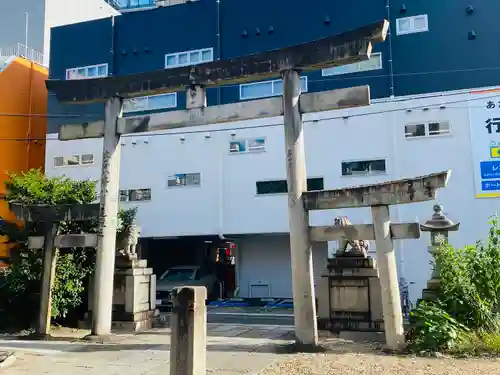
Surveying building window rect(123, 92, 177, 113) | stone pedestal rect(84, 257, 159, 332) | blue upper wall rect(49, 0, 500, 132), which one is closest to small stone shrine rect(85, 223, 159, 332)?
stone pedestal rect(84, 257, 159, 332)

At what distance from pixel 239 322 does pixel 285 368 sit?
6228mm

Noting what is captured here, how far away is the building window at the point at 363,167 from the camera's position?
684 inches

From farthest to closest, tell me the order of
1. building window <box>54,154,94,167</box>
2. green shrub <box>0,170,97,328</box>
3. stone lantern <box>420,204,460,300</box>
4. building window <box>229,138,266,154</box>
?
1. building window <box>54,154,94,167</box>
2. building window <box>229,138,266,154</box>
3. green shrub <box>0,170,97,328</box>
4. stone lantern <box>420,204,460,300</box>

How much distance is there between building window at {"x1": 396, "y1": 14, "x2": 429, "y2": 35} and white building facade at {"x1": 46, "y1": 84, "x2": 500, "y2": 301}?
8.48 feet

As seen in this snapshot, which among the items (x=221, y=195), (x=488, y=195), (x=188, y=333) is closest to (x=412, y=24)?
(x=488, y=195)

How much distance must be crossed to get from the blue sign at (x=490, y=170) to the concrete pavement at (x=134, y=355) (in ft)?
31.9

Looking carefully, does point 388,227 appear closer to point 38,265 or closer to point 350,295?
point 350,295

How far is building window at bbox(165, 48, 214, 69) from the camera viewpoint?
2030 cm

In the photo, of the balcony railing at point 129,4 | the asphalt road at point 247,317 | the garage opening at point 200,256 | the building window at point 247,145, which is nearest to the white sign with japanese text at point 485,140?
the building window at point 247,145

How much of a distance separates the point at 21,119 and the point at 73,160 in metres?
3.25

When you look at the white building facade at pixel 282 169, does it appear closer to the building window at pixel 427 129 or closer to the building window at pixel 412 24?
the building window at pixel 427 129

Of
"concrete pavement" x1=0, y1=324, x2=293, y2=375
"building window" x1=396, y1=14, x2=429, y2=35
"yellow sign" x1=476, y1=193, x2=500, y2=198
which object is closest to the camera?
"concrete pavement" x1=0, y1=324, x2=293, y2=375

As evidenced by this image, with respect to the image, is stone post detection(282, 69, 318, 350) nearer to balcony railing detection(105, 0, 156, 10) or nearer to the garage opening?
the garage opening

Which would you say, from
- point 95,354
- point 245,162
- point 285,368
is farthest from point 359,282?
point 245,162
